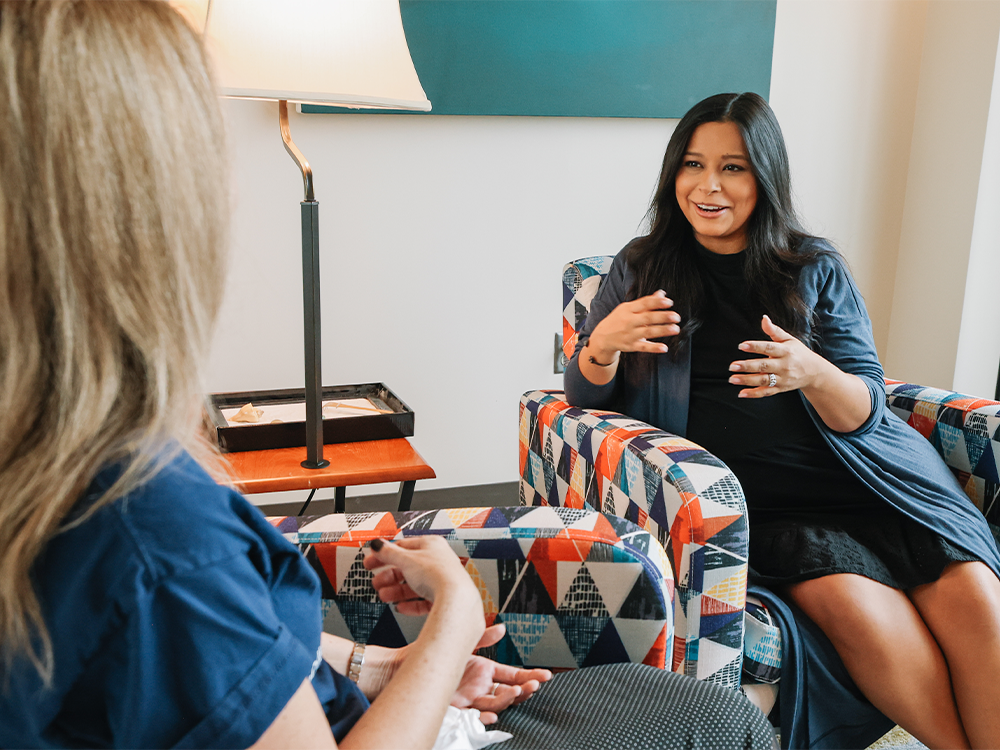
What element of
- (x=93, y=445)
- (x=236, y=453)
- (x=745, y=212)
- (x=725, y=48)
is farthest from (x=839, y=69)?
(x=93, y=445)

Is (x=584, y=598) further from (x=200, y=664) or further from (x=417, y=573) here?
(x=200, y=664)

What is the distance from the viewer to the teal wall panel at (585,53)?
2299 mm

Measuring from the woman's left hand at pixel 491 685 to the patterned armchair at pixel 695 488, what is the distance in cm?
34

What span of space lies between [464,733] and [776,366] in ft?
2.64

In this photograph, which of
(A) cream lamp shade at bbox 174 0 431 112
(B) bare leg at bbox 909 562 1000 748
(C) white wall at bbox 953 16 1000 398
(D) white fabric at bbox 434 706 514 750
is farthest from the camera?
(C) white wall at bbox 953 16 1000 398

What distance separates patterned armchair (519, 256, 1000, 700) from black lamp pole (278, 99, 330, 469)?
0.43 metres

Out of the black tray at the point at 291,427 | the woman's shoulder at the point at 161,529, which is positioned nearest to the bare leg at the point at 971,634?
the black tray at the point at 291,427

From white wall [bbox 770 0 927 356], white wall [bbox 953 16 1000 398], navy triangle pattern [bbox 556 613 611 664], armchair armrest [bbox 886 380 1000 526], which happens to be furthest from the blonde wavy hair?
white wall [bbox 953 16 1000 398]

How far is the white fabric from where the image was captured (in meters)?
0.79

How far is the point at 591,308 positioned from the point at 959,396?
72cm

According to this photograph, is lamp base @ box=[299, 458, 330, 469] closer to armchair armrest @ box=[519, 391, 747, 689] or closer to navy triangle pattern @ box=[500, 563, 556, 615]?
armchair armrest @ box=[519, 391, 747, 689]

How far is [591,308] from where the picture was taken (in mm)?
1707

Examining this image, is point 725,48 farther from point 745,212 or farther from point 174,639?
point 174,639

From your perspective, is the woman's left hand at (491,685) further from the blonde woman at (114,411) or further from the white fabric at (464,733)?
the blonde woman at (114,411)
